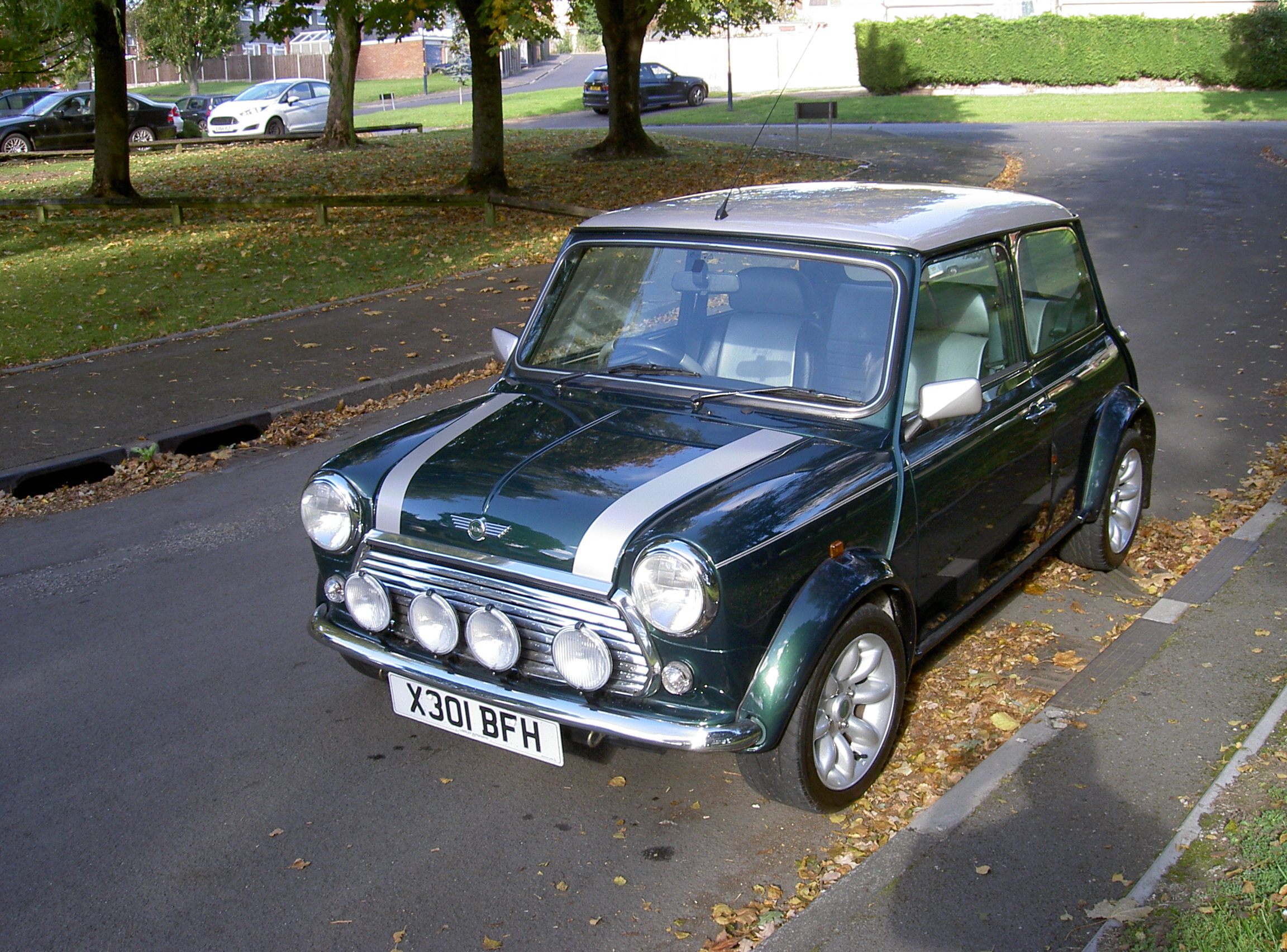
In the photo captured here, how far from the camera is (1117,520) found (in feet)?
18.3

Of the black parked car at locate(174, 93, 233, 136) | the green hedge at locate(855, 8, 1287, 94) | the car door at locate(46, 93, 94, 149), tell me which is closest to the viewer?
the car door at locate(46, 93, 94, 149)

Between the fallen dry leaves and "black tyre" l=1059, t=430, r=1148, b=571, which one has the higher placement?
"black tyre" l=1059, t=430, r=1148, b=571

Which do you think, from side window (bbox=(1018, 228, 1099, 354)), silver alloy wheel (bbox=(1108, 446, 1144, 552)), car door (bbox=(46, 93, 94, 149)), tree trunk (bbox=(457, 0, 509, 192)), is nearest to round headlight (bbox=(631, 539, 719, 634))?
side window (bbox=(1018, 228, 1099, 354))

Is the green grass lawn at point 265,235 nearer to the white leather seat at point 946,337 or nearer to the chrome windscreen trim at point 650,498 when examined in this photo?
the chrome windscreen trim at point 650,498

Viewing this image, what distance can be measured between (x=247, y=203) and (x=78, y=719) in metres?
13.6

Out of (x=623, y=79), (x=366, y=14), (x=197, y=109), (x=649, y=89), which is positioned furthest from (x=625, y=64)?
(x=197, y=109)

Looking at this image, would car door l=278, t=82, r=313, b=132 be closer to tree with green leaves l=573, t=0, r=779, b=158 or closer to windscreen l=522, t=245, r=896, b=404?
tree with green leaves l=573, t=0, r=779, b=158

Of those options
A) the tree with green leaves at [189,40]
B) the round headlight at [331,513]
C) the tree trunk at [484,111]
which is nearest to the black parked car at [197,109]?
the tree with green leaves at [189,40]

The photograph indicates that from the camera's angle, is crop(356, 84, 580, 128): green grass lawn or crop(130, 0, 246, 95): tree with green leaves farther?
crop(130, 0, 246, 95): tree with green leaves

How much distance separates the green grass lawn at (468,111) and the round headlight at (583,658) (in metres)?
32.8

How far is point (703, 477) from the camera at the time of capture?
11.5 ft

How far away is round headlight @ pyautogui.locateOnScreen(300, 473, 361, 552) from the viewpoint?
379 centimetres

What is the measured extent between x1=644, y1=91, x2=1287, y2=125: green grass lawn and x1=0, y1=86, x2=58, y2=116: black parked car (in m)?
17.4

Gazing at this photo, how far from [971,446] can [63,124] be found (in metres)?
32.0
